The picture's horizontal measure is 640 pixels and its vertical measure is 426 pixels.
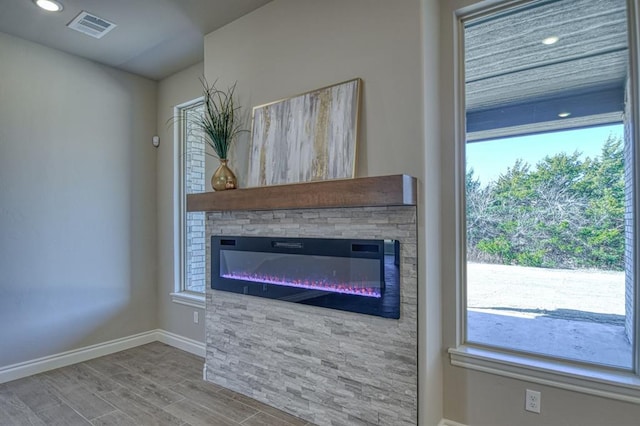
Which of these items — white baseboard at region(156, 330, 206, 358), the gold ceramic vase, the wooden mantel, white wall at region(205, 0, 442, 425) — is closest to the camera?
the wooden mantel

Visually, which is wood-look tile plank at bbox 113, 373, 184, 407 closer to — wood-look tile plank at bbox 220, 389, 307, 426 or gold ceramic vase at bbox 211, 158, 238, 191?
wood-look tile plank at bbox 220, 389, 307, 426

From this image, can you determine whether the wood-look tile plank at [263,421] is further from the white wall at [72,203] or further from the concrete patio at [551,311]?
the white wall at [72,203]

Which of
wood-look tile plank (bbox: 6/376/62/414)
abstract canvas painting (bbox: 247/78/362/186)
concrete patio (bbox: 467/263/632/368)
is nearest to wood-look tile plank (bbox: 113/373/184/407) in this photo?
wood-look tile plank (bbox: 6/376/62/414)

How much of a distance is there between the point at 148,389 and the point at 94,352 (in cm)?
116

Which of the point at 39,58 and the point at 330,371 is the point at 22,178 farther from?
the point at 330,371

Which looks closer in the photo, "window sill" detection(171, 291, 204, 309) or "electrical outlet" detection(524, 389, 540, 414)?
"electrical outlet" detection(524, 389, 540, 414)

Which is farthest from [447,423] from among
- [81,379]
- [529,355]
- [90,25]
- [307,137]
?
[90,25]

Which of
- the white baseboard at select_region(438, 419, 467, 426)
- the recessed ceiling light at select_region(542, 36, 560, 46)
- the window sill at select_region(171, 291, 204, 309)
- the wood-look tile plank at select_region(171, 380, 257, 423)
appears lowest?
the wood-look tile plank at select_region(171, 380, 257, 423)

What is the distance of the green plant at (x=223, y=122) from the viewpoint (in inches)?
112

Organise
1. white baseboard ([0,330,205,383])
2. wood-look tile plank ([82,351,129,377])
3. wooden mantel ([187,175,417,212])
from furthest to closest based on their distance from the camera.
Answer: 1. wood-look tile plank ([82,351,129,377])
2. white baseboard ([0,330,205,383])
3. wooden mantel ([187,175,417,212])

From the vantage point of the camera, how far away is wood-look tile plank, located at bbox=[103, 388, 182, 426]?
2373mm

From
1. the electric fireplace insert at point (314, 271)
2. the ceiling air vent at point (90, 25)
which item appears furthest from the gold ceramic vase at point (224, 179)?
the ceiling air vent at point (90, 25)

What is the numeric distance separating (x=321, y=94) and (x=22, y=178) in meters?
2.84

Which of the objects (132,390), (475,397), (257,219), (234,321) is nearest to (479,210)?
(475,397)
